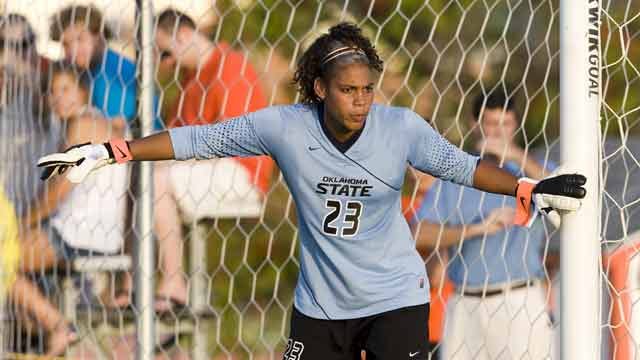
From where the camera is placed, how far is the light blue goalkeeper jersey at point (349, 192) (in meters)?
4.07

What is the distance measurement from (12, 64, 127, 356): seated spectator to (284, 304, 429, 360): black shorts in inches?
86.2

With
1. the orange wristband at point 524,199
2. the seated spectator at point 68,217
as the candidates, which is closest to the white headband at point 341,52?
the orange wristband at point 524,199

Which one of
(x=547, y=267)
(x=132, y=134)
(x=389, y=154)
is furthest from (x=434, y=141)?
(x=132, y=134)

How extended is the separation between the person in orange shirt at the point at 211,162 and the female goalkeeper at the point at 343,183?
6.23ft

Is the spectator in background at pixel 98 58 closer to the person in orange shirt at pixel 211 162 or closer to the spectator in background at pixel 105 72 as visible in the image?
the spectator in background at pixel 105 72

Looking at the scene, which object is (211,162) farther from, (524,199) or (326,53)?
(524,199)

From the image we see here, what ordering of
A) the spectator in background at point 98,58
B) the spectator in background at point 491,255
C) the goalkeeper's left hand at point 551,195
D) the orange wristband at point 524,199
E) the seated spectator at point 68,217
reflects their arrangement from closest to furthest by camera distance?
1. the goalkeeper's left hand at point 551,195
2. the orange wristband at point 524,199
3. the spectator in background at point 491,255
4. the spectator in background at point 98,58
5. the seated spectator at point 68,217

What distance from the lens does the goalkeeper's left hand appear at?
3.70 meters

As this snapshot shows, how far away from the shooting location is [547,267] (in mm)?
5484

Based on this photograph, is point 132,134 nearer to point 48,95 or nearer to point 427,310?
point 48,95

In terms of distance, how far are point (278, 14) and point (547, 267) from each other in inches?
66.4

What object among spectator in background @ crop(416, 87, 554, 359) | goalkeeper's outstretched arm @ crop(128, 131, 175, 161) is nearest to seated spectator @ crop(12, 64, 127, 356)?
spectator in background @ crop(416, 87, 554, 359)

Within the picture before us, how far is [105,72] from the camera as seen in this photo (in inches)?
244

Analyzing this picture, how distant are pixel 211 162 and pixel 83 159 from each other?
2.25m
